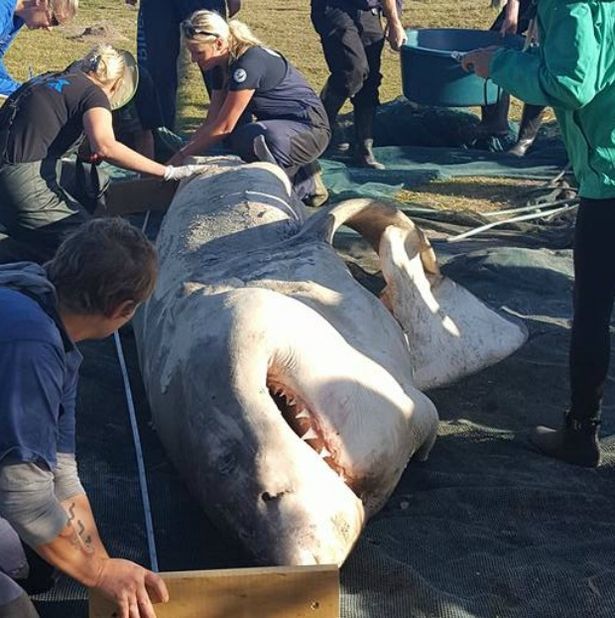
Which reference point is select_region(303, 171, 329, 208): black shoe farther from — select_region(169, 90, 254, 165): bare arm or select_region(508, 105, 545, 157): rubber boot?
select_region(508, 105, 545, 157): rubber boot

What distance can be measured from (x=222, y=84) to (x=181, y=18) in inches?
62.8

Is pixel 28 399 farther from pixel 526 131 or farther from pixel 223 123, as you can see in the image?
pixel 526 131

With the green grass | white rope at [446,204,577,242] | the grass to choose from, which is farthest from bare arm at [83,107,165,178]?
the green grass

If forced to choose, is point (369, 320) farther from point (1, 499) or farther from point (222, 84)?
point (222, 84)

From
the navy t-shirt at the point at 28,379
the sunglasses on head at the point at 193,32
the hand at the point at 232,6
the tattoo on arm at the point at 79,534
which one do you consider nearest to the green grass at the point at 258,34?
the hand at the point at 232,6

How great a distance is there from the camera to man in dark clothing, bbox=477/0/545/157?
847 cm

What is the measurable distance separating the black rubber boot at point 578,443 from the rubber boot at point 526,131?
4.73 m

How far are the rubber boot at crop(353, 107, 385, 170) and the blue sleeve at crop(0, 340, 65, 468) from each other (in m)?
5.85

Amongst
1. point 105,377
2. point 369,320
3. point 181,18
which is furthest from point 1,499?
point 181,18

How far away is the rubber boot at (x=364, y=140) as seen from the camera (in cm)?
816

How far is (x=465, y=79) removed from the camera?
27.2 ft

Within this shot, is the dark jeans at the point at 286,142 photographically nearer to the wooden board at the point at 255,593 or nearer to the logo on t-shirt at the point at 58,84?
the logo on t-shirt at the point at 58,84

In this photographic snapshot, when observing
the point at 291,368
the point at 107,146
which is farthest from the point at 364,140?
the point at 291,368

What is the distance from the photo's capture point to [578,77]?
349cm
